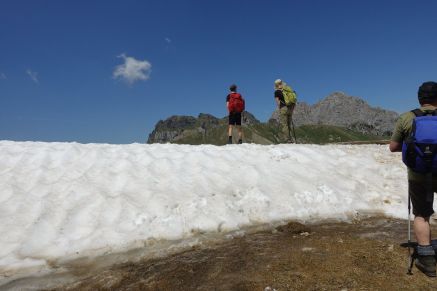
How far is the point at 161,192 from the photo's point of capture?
11258mm

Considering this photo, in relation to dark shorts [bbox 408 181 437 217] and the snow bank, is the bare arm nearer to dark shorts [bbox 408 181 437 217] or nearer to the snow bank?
dark shorts [bbox 408 181 437 217]

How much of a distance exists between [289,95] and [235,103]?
2726 millimetres

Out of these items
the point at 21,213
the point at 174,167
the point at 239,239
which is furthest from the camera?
the point at 174,167

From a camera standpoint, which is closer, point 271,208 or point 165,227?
point 165,227

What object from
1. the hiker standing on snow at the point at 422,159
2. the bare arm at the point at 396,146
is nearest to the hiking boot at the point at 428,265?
the hiker standing on snow at the point at 422,159

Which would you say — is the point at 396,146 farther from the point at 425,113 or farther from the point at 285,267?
the point at 285,267

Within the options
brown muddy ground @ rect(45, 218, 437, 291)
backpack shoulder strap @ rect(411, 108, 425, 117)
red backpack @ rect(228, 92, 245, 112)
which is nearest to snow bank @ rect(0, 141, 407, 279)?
brown muddy ground @ rect(45, 218, 437, 291)

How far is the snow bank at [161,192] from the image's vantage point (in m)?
9.33

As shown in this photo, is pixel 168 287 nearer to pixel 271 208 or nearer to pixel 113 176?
pixel 271 208

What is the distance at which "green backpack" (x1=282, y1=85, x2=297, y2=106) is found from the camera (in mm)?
18594

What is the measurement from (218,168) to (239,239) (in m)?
4.54

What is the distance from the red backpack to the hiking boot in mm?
13365

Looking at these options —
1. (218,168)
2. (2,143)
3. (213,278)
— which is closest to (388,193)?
Result: (218,168)

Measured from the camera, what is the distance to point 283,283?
602 cm
